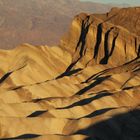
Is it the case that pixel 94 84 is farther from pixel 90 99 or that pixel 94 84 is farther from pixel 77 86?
pixel 90 99

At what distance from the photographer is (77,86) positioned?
86.8 meters

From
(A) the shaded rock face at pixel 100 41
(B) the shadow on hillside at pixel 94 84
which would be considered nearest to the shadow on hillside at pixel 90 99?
(B) the shadow on hillside at pixel 94 84

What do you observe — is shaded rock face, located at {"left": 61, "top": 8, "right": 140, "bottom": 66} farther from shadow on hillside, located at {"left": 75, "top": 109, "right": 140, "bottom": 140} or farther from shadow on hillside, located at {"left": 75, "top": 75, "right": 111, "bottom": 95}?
shadow on hillside, located at {"left": 75, "top": 109, "right": 140, "bottom": 140}

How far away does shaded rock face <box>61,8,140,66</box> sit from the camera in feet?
345

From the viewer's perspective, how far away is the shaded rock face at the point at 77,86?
195 feet

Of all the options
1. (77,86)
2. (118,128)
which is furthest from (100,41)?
(118,128)

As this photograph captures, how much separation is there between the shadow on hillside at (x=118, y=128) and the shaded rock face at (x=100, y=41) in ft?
125

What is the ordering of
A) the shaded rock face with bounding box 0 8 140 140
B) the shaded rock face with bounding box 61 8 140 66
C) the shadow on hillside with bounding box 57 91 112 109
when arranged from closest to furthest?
the shaded rock face with bounding box 0 8 140 140, the shadow on hillside with bounding box 57 91 112 109, the shaded rock face with bounding box 61 8 140 66

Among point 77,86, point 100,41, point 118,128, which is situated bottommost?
point 100,41

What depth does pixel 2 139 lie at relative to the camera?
54031 millimetres

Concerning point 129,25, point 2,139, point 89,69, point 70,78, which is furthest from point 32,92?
point 129,25

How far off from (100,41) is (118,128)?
4684 cm

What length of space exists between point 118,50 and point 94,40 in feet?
21.5

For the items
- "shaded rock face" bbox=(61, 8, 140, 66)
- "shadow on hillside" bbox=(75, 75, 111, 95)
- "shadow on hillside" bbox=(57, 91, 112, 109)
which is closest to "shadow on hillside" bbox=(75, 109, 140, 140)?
"shadow on hillside" bbox=(57, 91, 112, 109)
